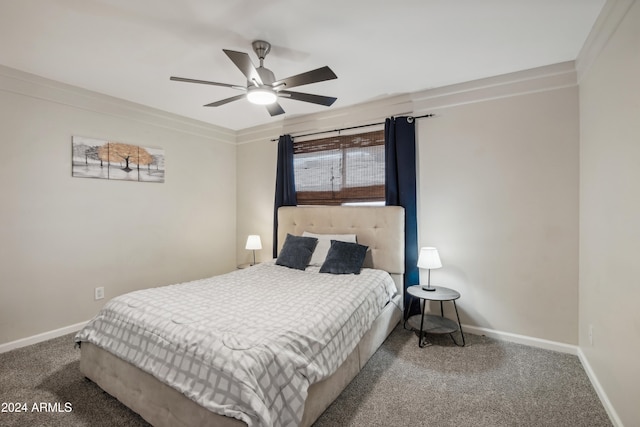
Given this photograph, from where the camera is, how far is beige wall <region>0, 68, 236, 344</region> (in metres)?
2.66

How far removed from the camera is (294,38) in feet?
7.04

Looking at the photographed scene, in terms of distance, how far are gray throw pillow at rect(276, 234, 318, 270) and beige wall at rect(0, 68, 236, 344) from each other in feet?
5.32

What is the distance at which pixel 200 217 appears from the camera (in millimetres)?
4273

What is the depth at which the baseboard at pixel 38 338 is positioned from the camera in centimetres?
261

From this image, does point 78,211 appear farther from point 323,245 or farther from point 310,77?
point 310,77

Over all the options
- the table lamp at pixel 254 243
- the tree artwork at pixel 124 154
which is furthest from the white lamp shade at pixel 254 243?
the tree artwork at pixel 124 154

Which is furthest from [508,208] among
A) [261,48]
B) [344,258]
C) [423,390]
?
[261,48]

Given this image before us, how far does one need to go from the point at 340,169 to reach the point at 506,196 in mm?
1865

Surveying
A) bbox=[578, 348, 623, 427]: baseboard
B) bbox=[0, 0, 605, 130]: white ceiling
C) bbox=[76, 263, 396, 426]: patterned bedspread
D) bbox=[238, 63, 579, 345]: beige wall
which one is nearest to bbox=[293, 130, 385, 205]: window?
bbox=[238, 63, 579, 345]: beige wall

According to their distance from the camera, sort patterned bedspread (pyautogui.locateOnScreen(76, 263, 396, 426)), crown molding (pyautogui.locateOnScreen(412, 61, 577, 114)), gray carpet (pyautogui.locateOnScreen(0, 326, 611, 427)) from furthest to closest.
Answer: crown molding (pyautogui.locateOnScreen(412, 61, 577, 114)) < gray carpet (pyautogui.locateOnScreen(0, 326, 611, 427)) < patterned bedspread (pyautogui.locateOnScreen(76, 263, 396, 426))

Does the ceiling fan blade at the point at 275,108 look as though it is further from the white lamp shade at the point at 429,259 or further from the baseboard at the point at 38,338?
the baseboard at the point at 38,338

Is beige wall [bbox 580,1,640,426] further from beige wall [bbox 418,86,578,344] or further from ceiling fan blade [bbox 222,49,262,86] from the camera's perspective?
ceiling fan blade [bbox 222,49,262,86]

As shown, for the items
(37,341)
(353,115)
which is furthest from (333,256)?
(37,341)

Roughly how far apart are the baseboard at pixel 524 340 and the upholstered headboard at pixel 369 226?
92cm
